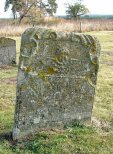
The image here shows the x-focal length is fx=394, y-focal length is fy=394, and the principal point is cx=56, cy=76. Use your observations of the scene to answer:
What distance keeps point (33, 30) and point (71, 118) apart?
1714mm

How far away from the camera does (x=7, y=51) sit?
47.4ft

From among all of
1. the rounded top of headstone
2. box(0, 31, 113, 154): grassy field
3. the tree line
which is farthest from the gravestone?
the tree line

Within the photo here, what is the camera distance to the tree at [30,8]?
51.5m

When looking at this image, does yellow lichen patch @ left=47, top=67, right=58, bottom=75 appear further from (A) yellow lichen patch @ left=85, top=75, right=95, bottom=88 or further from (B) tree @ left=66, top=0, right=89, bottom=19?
(B) tree @ left=66, top=0, right=89, bottom=19

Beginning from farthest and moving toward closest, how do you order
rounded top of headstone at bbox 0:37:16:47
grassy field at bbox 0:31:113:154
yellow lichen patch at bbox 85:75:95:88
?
rounded top of headstone at bbox 0:37:16:47, yellow lichen patch at bbox 85:75:95:88, grassy field at bbox 0:31:113:154

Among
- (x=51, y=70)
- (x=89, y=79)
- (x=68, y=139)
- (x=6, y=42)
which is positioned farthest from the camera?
(x=6, y=42)

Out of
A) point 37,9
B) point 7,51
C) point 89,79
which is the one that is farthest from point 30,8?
point 89,79

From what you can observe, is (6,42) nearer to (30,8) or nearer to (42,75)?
(42,75)

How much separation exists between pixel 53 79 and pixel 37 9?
47729 millimetres

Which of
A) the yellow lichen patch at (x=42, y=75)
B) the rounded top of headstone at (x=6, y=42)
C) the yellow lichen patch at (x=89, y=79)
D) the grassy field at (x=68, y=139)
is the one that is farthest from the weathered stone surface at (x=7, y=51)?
the yellow lichen patch at (x=42, y=75)

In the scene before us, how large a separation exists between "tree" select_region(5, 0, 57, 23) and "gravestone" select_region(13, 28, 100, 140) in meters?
43.4

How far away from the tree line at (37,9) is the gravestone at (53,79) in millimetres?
42586

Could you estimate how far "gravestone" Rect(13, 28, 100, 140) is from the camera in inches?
249

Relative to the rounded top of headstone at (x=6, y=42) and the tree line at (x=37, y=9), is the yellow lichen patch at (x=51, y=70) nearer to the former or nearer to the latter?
the rounded top of headstone at (x=6, y=42)
